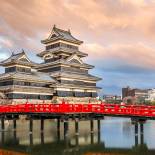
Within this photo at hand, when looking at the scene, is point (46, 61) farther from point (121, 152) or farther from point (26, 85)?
point (121, 152)

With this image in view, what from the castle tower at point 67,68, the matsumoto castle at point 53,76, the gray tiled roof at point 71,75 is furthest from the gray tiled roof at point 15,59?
the castle tower at point 67,68

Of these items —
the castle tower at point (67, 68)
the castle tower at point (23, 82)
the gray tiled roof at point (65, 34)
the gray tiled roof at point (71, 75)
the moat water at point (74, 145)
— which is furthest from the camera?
the gray tiled roof at point (65, 34)

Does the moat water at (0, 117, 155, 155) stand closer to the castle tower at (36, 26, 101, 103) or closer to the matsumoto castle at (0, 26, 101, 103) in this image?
the matsumoto castle at (0, 26, 101, 103)

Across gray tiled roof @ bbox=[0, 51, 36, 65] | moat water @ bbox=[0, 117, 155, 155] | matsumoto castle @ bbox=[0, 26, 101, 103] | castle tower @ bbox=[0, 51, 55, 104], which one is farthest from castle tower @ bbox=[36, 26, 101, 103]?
moat water @ bbox=[0, 117, 155, 155]

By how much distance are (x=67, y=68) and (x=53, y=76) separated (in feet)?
14.6

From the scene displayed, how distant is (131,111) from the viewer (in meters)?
37.1

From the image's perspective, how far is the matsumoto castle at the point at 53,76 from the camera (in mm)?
74750

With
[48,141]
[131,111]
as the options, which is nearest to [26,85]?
[48,141]


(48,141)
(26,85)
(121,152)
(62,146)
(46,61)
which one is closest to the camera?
(121,152)

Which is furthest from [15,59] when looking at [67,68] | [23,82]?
[67,68]

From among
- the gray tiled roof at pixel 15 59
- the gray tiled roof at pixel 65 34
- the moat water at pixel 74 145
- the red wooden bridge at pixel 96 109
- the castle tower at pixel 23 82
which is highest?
the gray tiled roof at pixel 65 34

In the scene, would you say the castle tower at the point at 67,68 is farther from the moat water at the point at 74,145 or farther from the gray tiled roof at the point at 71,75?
the moat water at the point at 74,145

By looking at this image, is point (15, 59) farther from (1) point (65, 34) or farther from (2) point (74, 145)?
(2) point (74, 145)

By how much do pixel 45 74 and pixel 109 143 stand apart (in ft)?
154
